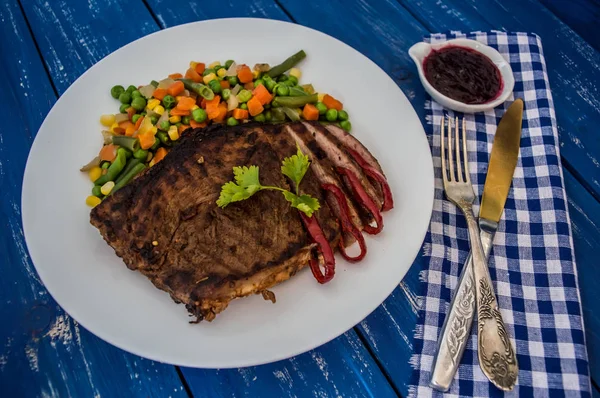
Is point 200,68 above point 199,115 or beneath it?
above

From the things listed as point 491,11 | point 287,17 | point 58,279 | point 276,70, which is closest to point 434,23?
point 491,11

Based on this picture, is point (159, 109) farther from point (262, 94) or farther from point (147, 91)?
point (262, 94)

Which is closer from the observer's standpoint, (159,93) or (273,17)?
(159,93)

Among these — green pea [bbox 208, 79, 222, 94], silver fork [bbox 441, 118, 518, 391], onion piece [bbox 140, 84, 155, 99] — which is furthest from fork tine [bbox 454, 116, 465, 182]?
onion piece [bbox 140, 84, 155, 99]

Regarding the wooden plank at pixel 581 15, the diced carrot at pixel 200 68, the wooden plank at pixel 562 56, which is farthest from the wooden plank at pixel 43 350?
the wooden plank at pixel 581 15

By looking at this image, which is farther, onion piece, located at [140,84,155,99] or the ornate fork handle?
onion piece, located at [140,84,155,99]

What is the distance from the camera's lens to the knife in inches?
120

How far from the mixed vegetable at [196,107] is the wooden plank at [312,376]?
163 cm

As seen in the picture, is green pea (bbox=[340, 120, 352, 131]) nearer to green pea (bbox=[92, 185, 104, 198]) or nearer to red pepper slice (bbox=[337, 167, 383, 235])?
red pepper slice (bbox=[337, 167, 383, 235])

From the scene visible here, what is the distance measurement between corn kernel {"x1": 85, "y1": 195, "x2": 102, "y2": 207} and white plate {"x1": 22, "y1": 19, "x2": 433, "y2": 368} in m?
0.05

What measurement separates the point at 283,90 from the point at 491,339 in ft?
8.01

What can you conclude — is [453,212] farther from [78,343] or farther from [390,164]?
[78,343]

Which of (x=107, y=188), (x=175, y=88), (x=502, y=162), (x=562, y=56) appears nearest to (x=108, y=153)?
(x=107, y=188)

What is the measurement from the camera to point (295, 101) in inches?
153
